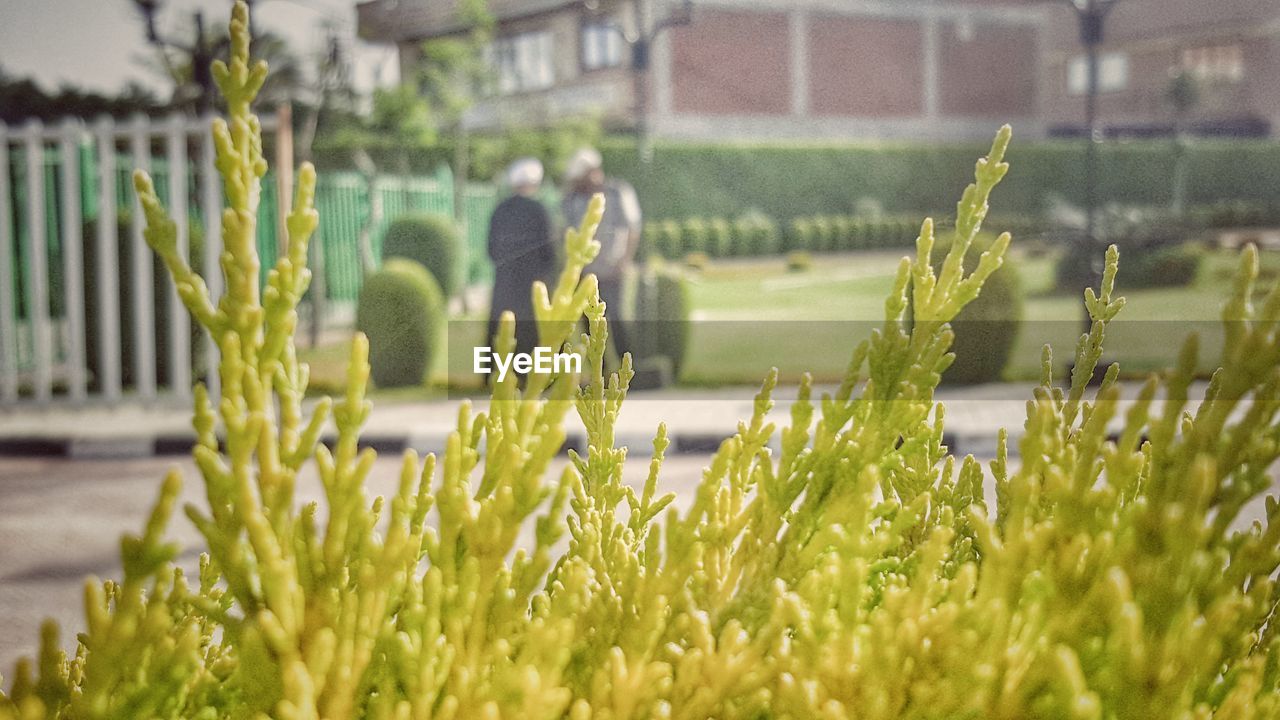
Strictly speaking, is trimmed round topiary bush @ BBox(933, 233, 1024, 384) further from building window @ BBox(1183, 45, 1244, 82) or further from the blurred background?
building window @ BBox(1183, 45, 1244, 82)

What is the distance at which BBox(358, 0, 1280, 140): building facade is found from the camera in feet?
111

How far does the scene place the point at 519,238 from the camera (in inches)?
336

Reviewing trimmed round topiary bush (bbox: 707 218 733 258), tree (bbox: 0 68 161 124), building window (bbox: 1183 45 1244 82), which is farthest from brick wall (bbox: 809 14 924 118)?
tree (bbox: 0 68 161 124)

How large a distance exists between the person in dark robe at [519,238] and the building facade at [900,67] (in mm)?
22751

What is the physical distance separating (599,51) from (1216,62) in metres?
18.2

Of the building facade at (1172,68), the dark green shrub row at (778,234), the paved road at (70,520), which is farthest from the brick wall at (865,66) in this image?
the paved road at (70,520)

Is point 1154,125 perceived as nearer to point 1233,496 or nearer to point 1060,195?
point 1060,195

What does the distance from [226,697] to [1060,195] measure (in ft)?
115

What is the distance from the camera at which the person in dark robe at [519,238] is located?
8547 mm

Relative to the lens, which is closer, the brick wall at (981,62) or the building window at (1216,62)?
the building window at (1216,62)

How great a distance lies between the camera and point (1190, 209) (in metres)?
33.6

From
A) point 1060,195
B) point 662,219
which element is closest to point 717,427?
point 662,219

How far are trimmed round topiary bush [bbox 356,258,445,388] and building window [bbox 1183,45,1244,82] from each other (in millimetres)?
32344

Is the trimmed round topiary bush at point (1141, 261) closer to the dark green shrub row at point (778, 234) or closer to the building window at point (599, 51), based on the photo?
the dark green shrub row at point (778, 234)
